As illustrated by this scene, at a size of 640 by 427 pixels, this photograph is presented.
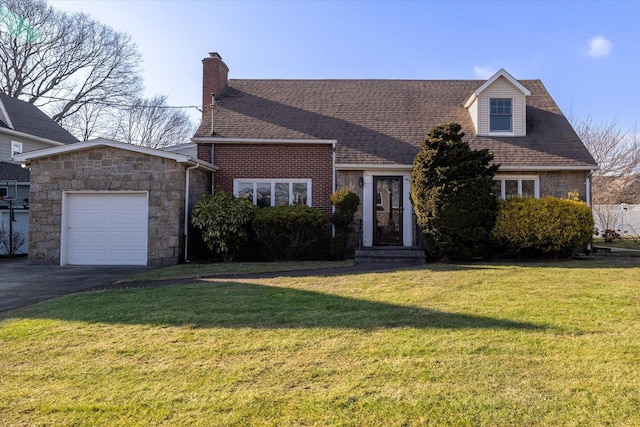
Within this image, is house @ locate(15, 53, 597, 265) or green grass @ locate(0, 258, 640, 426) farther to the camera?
house @ locate(15, 53, 597, 265)

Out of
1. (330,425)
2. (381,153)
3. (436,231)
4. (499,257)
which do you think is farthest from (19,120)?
(330,425)

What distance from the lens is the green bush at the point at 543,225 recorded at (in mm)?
10930

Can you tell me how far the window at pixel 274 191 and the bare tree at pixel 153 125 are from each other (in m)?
22.5

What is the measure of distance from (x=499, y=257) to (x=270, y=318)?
8494 mm

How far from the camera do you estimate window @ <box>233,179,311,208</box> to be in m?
13.3

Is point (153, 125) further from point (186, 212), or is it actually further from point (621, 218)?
point (621, 218)

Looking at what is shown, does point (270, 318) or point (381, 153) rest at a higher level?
point (381, 153)

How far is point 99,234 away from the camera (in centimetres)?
1171

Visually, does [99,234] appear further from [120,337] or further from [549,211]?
[549,211]

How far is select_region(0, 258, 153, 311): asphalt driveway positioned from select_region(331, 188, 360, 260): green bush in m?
5.08

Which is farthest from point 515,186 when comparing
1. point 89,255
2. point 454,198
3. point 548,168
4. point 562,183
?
point 89,255

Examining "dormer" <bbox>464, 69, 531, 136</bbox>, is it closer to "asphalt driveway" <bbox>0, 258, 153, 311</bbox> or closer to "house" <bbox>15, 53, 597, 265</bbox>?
"house" <bbox>15, 53, 597, 265</bbox>

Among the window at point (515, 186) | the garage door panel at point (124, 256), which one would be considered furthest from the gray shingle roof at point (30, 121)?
the window at point (515, 186)

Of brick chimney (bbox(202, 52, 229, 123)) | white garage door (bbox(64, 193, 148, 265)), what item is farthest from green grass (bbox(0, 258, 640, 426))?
brick chimney (bbox(202, 52, 229, 123))
